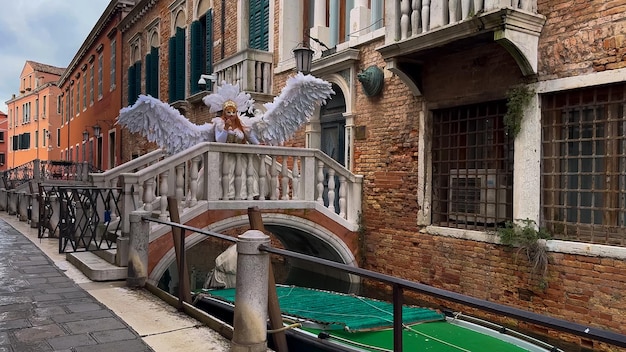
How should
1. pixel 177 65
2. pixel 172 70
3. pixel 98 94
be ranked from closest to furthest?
pixel 177 65 < pixel 172 70 < pixel 98 94

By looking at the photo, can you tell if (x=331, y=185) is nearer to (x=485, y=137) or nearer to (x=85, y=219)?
(x=485, y=137)

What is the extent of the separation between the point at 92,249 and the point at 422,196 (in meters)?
4.79

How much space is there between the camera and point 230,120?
26.3 ft

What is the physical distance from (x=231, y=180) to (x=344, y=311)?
3.23 m

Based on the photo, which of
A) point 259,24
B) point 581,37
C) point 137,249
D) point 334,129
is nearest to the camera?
point 581,37

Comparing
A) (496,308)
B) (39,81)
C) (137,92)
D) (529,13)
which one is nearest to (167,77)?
(137,92)

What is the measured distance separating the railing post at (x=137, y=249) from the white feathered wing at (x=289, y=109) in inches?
114

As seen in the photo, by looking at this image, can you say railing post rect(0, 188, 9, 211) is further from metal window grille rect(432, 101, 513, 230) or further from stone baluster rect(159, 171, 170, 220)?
metal window grille rect(432, 101, 513, 230)

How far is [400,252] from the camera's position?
8.14 meters

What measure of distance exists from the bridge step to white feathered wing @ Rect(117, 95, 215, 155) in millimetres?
1819

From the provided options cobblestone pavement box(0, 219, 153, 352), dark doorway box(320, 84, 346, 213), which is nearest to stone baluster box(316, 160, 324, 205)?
dark doorway box(320, 84, 346, 213)

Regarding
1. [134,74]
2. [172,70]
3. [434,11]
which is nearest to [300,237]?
[434,11]

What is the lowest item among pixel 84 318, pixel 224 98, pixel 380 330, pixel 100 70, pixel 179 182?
pixel 380 330

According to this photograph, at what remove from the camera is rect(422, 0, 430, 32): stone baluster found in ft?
22.0
